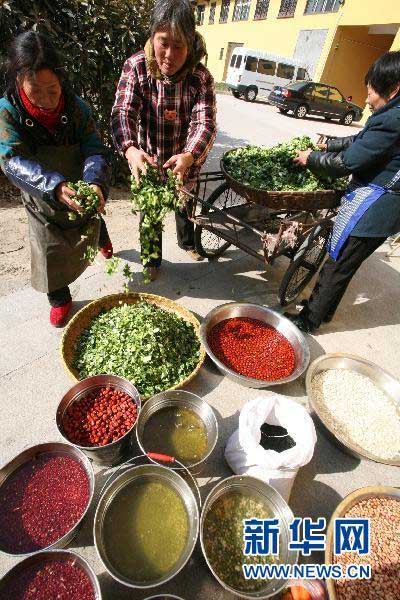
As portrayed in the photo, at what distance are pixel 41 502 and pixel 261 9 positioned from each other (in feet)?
104

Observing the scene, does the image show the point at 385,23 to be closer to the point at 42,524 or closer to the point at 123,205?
the point at 123,205

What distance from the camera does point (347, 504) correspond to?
2.10 m

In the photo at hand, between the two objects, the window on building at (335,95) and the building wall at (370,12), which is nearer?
the building wall at (370,12)

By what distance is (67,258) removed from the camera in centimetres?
291

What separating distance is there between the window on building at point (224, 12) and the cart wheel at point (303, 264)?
33.6m

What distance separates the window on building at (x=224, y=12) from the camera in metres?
28.1

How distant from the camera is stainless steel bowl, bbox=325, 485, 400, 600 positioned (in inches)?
71.7

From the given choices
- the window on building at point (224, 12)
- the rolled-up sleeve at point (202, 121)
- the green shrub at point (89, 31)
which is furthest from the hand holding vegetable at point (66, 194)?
the window on building at point (224, 12)

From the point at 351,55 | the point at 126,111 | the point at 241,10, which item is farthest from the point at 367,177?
the point at 241,10

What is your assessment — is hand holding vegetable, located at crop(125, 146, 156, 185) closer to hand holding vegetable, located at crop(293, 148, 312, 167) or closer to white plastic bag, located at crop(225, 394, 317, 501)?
hand holding vegetable, located at crop(293, 148, 312, 167)

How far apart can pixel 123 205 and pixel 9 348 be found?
3307 millimetres

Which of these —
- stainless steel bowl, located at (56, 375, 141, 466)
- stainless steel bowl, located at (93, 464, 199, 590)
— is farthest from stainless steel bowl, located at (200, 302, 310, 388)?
stainless steel bowl, located at (93, 464, 199, 590)

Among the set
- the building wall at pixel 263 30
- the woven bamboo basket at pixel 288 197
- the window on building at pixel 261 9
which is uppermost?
the window on building at pixel 261 9

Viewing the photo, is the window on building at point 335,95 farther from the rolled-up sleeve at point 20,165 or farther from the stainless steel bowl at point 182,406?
the stainless steel bowl at point 182,406
